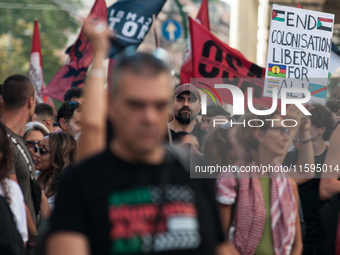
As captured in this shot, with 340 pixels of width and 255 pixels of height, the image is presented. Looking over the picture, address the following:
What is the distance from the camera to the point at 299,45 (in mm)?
6973

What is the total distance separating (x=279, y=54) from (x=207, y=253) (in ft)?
16.6

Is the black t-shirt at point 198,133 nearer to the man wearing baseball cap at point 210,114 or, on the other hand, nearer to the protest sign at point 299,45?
the man wearing baseball cap at point 210,114

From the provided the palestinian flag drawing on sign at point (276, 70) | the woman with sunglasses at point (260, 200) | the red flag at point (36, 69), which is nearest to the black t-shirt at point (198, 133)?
the woman with sunglasses at point (260, 200)

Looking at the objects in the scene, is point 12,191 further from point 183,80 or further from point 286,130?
point 183,80

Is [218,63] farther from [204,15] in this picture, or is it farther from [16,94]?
[16,94]

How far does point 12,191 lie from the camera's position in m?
3.53

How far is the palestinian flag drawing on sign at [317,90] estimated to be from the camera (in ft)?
20.7

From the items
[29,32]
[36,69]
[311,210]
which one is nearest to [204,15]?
[36,69]

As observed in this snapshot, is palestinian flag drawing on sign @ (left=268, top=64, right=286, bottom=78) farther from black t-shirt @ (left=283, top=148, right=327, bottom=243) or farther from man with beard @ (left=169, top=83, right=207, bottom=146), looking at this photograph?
black t-shirt @ (left=283, top=148, right=327, bottom=243)

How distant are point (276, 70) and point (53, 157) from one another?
2.93 metres

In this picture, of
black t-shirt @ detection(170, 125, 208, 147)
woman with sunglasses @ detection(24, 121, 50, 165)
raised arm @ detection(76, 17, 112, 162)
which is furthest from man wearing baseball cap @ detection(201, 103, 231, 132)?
raised arm @ detection(76, 17, 112, 162)

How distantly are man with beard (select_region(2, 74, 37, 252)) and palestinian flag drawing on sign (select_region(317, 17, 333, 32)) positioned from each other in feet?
12.2

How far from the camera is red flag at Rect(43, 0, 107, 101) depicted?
962 cm

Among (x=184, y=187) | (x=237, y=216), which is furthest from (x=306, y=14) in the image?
(x=184, y=187)
